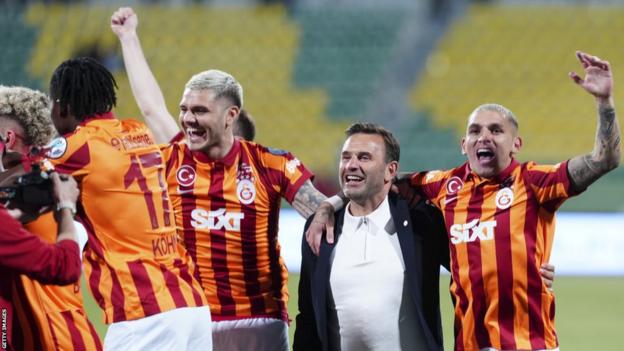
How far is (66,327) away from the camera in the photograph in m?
4.30

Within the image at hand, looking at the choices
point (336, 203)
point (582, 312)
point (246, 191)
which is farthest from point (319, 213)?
point (582, 312)

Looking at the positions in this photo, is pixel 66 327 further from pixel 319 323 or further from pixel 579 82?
pixel 579 82

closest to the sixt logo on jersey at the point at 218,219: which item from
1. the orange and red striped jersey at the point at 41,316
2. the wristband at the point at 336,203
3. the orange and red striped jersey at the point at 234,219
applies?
the orange and red striped jersey at the point at 234,219

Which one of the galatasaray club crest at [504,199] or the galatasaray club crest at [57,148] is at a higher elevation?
the galatasaray club crest at [57,148]

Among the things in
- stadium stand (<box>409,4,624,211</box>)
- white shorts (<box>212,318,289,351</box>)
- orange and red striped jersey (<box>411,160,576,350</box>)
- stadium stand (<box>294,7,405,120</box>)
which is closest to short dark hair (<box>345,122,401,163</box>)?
orange and red striped jersey (<box>411,160,576,350</box>)

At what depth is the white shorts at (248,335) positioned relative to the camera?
528 centimetres

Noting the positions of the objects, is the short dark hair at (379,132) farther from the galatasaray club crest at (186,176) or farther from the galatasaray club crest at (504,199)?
the galatasaray club crest at (186,176)

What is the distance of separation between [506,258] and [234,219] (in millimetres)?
1471

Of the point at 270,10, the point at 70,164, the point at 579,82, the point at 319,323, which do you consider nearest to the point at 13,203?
the point at 70,164

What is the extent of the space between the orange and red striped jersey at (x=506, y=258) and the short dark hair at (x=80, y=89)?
1861mm

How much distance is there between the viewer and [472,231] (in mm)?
4949

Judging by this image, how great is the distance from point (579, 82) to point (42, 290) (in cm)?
268

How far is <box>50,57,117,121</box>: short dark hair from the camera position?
4.36m

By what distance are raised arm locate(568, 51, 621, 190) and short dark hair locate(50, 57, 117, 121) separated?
225 cm
